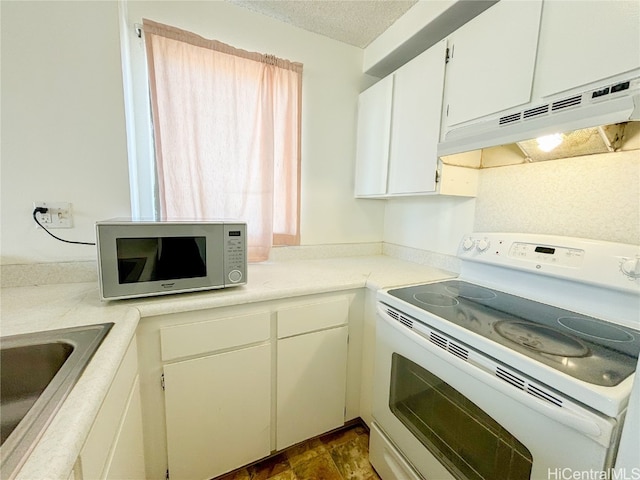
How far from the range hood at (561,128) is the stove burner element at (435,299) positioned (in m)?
0.63

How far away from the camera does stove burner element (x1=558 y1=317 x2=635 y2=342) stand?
0.82 m

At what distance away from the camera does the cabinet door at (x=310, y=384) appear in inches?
50.0

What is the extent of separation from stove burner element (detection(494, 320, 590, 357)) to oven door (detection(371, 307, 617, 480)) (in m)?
0.15

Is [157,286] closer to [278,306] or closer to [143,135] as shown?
[278,306]

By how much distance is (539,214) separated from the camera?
4.01 feet

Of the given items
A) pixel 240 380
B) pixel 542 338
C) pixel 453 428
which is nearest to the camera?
pixel 542 338

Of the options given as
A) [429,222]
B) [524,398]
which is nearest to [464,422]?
[524,398]

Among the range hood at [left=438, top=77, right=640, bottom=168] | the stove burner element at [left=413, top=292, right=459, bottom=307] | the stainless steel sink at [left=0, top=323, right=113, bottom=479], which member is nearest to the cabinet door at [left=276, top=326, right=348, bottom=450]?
the stove burner element at [left=413, top=292, right=459, bottom=307]

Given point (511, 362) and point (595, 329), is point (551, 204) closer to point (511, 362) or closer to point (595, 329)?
point (595, 329)

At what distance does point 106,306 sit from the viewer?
983mm

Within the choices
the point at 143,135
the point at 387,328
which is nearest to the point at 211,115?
the point at 143,135

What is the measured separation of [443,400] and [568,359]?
0.42 meters

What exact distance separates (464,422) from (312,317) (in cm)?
68

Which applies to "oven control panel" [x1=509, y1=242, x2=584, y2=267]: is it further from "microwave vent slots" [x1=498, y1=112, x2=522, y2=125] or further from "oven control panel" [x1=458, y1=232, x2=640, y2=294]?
"microwave vent slots" [x1=498, y1=112, x2=522, y2=125]
